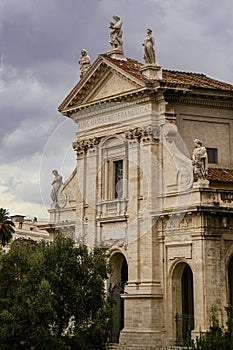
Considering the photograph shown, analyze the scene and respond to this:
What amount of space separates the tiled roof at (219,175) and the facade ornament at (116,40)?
8.87 metres

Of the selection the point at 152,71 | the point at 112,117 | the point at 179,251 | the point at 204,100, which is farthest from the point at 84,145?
the point at 179,251

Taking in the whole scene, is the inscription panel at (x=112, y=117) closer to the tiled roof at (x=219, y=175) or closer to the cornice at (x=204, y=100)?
the cornice at (x=204, y=100)

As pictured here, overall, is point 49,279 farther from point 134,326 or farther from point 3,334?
point 134,326

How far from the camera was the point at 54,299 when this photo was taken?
26.0 meters

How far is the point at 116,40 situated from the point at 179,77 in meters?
4.40

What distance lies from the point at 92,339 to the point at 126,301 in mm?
8283

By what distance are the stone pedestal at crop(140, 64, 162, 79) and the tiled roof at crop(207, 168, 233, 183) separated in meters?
5.44

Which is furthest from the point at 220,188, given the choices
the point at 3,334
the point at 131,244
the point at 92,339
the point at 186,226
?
the point at 3,334

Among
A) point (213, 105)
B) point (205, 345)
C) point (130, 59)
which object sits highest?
point (130, 59)

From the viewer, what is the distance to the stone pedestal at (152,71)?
36312 mm

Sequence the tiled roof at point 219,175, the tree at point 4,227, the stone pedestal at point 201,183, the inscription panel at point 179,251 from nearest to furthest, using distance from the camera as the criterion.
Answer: the stone pedestal at point 201,183
the inscription panel at point 179,251
the tiled roof at point 219,175
the tree at point 4,227

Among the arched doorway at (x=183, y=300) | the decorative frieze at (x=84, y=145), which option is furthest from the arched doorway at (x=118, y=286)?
the decorative frieze at (x=84, y=145)

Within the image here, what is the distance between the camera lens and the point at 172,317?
109 feet

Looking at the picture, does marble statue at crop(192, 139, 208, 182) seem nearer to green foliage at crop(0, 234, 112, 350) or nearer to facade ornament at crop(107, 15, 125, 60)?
green foliage at crop(0, 234, 112, 350)
